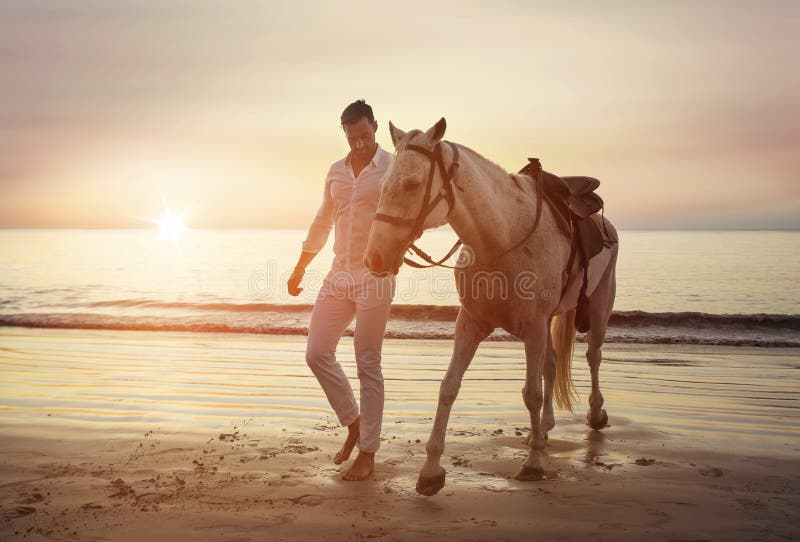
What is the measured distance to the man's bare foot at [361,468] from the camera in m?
4.04

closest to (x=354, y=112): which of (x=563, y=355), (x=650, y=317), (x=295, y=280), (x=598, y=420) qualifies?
(x=295, y=280)

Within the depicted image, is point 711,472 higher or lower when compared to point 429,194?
lower

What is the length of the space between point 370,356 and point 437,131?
1688 millimetres

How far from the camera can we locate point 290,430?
524 cm

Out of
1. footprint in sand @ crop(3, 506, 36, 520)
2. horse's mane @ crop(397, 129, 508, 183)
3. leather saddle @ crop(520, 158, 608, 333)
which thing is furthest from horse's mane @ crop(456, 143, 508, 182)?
footprint in sand @ crop(3, 506, 36, 520)

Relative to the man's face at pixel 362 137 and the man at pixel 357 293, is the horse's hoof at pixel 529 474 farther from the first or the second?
the man's face at pixel 362 137

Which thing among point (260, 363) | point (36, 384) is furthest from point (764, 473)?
point (36, 384)

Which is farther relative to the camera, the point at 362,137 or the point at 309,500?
the point at 362,137

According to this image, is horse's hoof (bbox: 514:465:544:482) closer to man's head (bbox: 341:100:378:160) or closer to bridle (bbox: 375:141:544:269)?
bridle (bbox: 375:141:544:269)

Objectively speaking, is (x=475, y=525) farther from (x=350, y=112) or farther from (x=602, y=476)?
(x=350, y=112)

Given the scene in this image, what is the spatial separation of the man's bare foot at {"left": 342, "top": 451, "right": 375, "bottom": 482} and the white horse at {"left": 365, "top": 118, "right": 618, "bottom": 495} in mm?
454

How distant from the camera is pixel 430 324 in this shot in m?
14.6

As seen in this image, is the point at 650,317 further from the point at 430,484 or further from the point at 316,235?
the point at 430,484

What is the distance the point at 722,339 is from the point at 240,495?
10805mm
